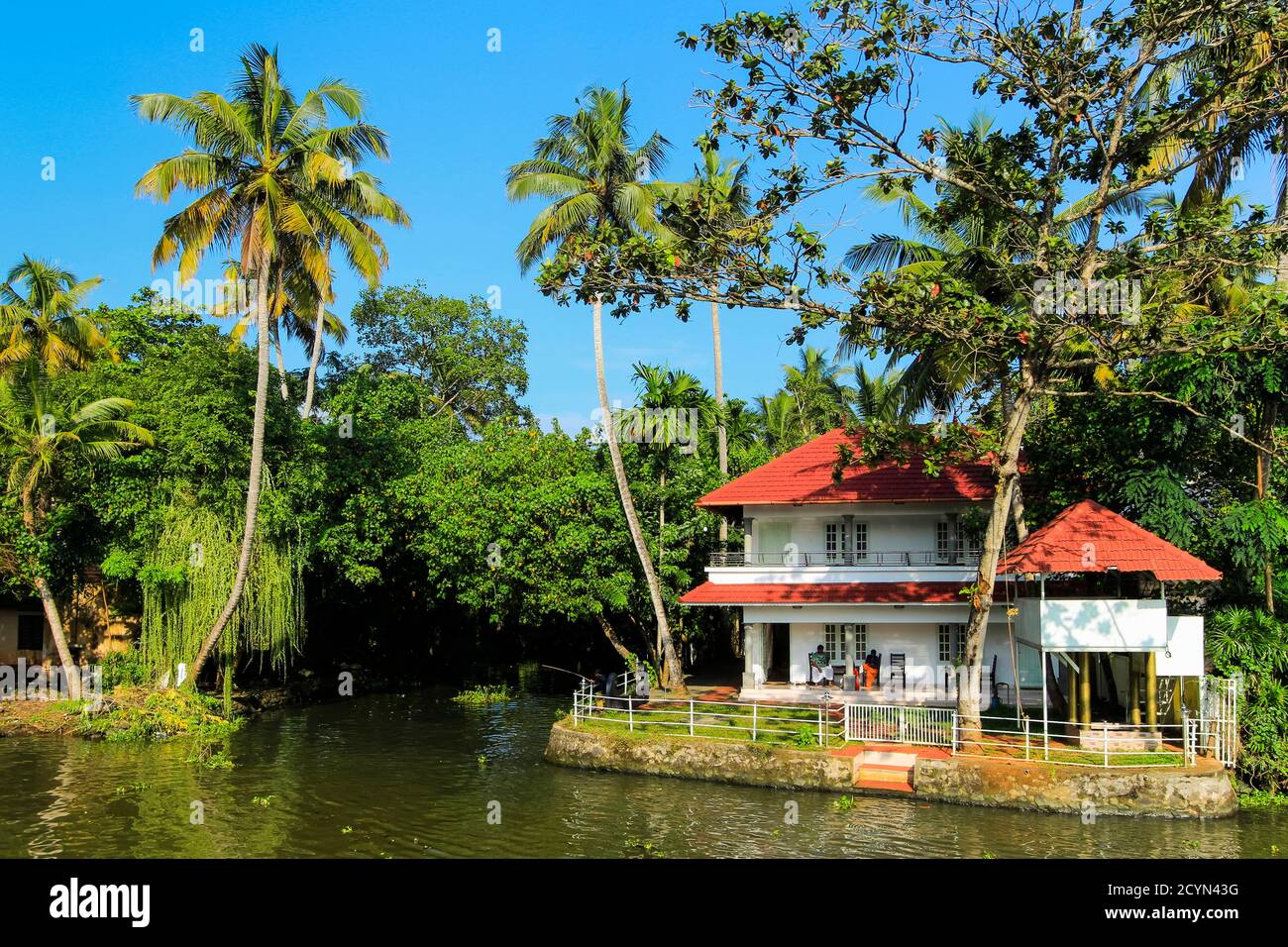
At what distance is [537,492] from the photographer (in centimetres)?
3256

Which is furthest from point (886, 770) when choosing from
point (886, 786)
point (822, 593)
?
point (822, 593)

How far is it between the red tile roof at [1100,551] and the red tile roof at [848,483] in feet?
20.3

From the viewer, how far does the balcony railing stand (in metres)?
29.6

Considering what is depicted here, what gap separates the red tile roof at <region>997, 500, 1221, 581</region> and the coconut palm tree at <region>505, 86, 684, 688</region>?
40.5 feet

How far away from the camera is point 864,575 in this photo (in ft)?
A: 97.2

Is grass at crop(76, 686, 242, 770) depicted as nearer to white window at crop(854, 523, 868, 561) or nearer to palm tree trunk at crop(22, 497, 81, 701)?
palm tree trunk at crop(22, 497, 81, 701)

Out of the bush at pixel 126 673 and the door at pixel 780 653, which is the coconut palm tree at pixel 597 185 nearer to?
the door at pixel 780 653

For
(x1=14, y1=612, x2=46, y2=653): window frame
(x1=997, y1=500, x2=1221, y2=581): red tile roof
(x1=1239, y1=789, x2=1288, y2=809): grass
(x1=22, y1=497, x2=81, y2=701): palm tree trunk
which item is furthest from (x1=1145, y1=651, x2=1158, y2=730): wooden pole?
(x1=14, y1=612, x2=46, y2=653): window frame

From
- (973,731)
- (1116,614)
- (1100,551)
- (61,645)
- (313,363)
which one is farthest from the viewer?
(313,363)

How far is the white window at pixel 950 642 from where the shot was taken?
29.0 metres

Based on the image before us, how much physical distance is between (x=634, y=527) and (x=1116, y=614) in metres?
14.2

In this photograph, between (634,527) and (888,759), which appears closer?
(888,759)

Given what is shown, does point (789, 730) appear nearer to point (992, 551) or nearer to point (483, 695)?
point (992, 551)
